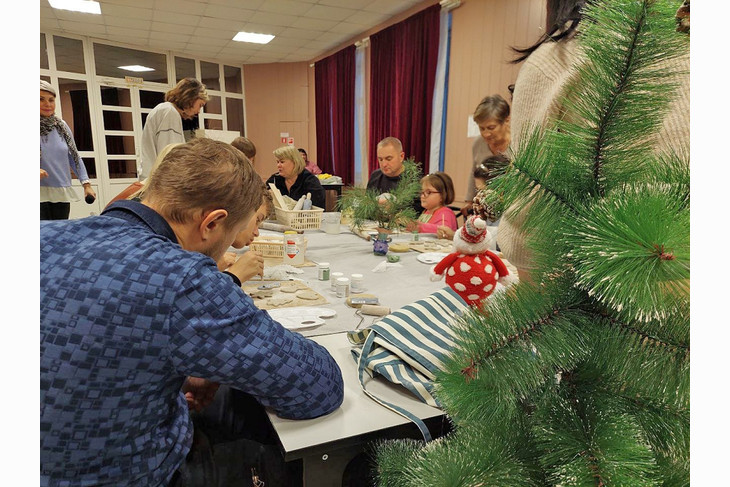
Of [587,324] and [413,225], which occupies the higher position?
[587,324]

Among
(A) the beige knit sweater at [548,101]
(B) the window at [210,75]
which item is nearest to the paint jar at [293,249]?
(A) the beige knit sweater at [548,101]

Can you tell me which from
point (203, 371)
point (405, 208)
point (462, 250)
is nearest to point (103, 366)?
point (203, 371)

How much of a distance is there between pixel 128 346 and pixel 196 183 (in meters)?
0.42

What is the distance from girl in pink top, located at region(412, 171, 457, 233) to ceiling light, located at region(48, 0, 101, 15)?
17.5 ft

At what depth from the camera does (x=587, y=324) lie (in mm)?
454

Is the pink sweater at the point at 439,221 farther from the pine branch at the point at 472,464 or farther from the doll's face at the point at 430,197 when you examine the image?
the pine branch at the point at 472,464

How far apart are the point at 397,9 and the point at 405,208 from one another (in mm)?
4329

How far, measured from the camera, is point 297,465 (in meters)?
1.03

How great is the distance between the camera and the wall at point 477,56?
4230mm

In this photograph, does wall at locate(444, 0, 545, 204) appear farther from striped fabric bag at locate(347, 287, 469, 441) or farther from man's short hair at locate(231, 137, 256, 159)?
striped fabric bag at locate(347, 287, 469, 441)

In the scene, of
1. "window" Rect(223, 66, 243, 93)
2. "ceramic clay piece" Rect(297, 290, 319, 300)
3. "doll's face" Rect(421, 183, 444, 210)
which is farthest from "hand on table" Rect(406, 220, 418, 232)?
"window" Rect(223, 66, 243, 93)

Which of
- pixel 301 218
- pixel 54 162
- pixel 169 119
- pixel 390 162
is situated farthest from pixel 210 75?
pixel 301 218

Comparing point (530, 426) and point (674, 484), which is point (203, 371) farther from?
point (674, 484)

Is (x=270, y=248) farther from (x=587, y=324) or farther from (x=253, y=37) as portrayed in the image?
(x=253, y=37)
